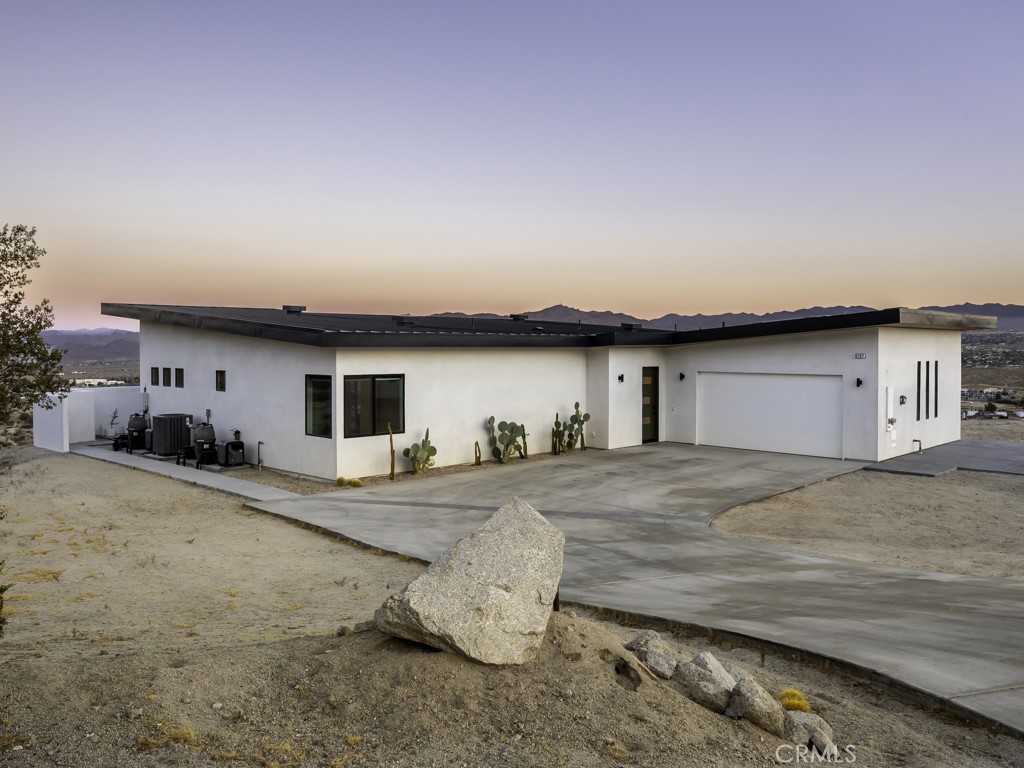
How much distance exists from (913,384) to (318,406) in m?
14.0

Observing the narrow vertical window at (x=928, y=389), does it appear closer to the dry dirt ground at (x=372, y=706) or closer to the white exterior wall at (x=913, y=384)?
the white exterior wall at (x=913, y=384)

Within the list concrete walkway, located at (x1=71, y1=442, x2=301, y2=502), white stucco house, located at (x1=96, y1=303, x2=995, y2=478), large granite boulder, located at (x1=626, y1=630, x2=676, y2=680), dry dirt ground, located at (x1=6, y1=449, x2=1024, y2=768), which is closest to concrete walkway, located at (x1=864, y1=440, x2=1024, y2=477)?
white stucco house, located at (x1=96, y1=303, x2=995, y2=478)

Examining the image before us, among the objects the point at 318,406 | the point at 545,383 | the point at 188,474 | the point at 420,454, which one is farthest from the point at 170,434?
the point at 545,383

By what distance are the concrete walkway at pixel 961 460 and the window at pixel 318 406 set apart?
11.6 m

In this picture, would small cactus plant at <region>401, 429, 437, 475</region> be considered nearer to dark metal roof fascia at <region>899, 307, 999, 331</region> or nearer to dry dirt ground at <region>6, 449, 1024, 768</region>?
dry dirt ground at <region>6, 449, 1024, 768</region>

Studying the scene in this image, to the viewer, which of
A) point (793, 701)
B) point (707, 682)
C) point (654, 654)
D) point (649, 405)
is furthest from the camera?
point (649, 405)

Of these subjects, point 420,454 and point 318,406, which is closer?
point 318,406

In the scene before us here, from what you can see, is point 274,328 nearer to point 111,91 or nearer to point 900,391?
point 111,91

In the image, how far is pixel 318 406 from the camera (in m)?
16.0

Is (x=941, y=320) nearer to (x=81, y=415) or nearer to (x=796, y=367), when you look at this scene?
(x=796, y=367)

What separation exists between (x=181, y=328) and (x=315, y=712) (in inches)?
674

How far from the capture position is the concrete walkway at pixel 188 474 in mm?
14367

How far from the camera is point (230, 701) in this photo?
4.87m

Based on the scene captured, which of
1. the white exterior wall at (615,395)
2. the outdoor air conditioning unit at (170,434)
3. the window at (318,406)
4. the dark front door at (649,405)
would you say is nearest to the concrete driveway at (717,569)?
the window at (318,406)
